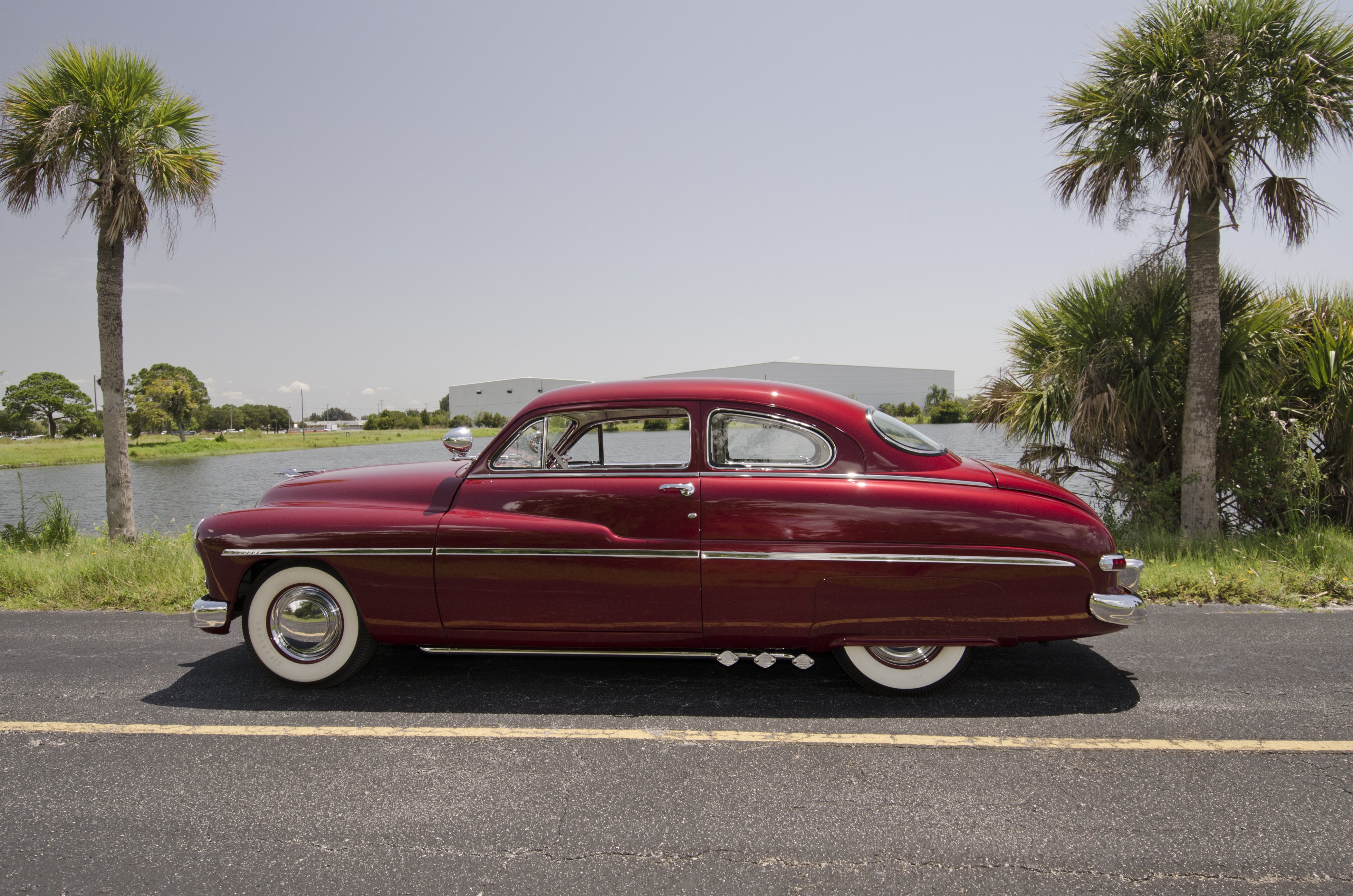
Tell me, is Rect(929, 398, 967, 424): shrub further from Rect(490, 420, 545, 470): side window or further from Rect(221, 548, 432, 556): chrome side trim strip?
Rect(221, 548, 432, 556): chrome side trim strip

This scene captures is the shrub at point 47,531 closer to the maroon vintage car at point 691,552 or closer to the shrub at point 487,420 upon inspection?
the shrub at point 487,420

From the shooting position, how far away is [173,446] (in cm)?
5869

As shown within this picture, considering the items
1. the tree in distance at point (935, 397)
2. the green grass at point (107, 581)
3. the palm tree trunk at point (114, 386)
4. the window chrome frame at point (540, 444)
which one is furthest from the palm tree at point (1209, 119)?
the tree in distance at point (935, 397)

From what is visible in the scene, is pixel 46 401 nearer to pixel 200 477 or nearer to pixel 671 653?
pixel 200 477

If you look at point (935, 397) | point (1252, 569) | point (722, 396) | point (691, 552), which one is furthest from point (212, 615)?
point (935, 397)

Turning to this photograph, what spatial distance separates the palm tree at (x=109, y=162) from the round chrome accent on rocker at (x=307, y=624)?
6.69m

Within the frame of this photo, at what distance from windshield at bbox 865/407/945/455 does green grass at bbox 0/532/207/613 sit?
485cm

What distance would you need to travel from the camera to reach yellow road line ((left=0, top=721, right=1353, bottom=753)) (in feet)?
9.83

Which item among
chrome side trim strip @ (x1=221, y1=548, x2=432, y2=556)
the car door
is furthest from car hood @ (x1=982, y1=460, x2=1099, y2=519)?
chrome side trim strip @ (x1=221, y1=548, x2=432, y2=556)

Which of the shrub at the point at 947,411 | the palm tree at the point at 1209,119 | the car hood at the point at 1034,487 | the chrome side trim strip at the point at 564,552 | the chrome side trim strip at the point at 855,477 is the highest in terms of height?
the palm tree at the point at 1209,119

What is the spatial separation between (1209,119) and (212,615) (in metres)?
9.30

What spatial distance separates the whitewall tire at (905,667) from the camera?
3.57 meters

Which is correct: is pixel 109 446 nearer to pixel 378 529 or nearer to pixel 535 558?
pixel 378 529

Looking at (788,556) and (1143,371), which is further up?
(1143,371)
